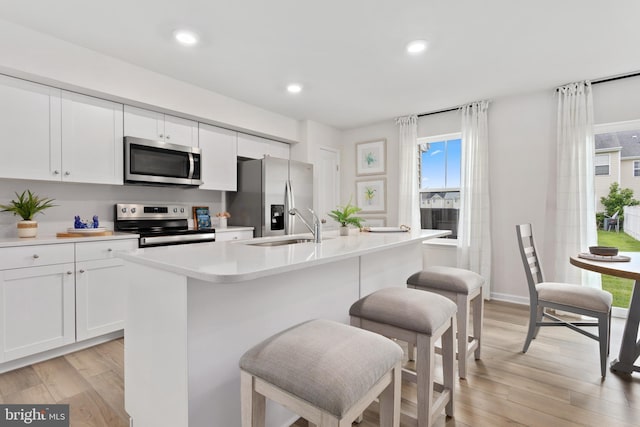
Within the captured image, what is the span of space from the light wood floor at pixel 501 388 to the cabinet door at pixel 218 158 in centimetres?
188

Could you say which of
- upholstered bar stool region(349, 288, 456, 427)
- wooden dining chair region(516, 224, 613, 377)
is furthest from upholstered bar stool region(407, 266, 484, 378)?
wooden dining chair region(516, 224, 613, 377)

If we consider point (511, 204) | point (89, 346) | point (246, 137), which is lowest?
point (89, 346)

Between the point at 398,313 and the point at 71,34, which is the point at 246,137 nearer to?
the point at 71,34

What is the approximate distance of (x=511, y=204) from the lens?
3730mm

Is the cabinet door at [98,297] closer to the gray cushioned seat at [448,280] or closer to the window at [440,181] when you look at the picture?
the gray cushioned seat at [448,280]

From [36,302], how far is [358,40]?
3.14 meters

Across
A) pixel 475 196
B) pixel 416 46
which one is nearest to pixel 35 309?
pixel 416 46

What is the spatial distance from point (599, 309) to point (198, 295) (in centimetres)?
247

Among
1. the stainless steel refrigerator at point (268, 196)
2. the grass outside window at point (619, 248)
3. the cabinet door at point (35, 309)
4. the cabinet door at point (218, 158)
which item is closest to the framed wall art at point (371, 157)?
the stainless steel refrigerator at point (268, 196)

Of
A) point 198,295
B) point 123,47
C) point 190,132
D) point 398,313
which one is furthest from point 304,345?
point 190,132

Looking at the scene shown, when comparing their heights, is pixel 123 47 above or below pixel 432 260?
above

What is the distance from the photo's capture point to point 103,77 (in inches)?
104

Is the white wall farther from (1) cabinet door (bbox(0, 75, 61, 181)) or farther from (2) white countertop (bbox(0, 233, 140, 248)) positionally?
(2) white countertop (bbox(0, 233, 140, 248))
